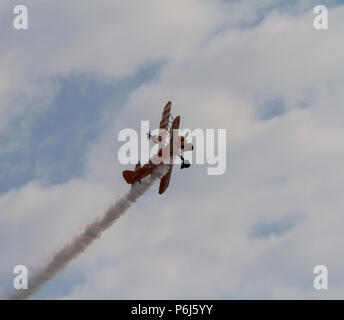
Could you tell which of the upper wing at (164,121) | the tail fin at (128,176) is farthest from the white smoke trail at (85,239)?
the upper wing at (164,121)

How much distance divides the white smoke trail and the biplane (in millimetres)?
887

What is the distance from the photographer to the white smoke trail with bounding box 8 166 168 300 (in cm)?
9088

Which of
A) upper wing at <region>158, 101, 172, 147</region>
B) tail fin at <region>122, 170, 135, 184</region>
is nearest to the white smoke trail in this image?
tail fin at <region>122, 170, 135, 184</region>

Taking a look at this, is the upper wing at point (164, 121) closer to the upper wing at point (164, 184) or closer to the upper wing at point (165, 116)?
the upper wing at point (165, 116)

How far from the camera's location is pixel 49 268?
91188 millimetres

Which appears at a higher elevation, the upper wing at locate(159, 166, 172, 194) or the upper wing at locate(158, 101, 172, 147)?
the upper wing at locate(158, 101, 172, 147)

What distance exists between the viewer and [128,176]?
3644 inches

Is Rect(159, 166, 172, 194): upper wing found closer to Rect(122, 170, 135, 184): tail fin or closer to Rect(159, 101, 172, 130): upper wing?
Rect(122, 170, 135, 184): tail fin

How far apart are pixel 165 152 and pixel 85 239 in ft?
47.1

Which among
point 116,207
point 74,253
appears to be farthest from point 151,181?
point 74,253
